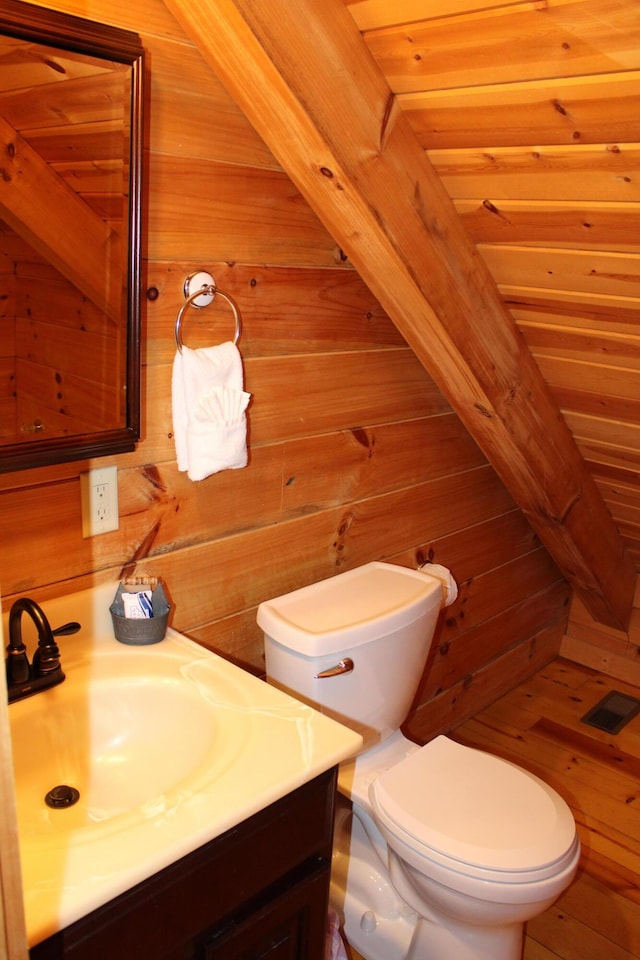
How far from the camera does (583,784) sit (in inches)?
98.0

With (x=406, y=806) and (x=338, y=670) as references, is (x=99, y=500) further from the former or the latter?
(x=406, y=806)

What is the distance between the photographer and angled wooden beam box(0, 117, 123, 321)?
120cm

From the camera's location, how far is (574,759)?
2.60 metres

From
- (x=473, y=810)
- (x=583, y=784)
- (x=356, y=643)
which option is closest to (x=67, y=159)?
(x=356, y=643)

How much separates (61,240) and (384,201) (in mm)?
564

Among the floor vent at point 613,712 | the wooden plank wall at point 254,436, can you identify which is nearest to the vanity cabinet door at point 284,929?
the wooden plank wall at point 254,436

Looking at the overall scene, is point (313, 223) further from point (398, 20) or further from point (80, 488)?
point (80, 488)

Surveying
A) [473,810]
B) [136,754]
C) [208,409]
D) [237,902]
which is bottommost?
[473,810]

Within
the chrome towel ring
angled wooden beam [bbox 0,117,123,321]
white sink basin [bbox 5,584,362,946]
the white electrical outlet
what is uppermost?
angled wooden beam [bbox 0,117,123,321]

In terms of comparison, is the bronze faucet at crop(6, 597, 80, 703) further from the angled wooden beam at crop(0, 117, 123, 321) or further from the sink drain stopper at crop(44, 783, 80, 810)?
the angled wooden beam at crop(0, 117, 123, 321)

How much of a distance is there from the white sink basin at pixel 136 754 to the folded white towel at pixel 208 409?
0.97 ft

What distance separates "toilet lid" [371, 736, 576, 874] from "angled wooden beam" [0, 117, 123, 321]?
42.3 inches

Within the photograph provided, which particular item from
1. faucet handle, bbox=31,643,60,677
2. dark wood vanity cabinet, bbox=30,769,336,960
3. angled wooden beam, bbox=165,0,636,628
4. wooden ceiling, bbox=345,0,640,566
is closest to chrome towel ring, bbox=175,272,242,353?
angled wooden beam, bbox=165,0,636,628

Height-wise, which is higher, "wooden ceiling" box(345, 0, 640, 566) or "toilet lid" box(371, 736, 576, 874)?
"wooden ceiling" box(345, 0, 640, 566)
